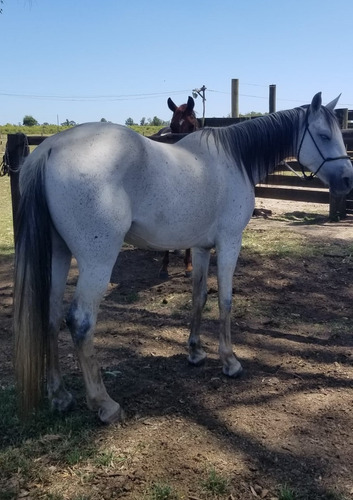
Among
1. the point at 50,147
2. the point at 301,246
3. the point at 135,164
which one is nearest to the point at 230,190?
the point at 135,164

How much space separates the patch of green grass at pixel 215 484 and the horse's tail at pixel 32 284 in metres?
1.08

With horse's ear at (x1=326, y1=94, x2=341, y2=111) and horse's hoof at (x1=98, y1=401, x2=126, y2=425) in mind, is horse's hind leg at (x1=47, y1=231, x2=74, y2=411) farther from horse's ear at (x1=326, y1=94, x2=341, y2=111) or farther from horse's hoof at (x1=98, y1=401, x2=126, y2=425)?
horse's ear at (x1=326, y1=94, x2=341, y2=111)

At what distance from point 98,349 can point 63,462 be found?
5.34 feet

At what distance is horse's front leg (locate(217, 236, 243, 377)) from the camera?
363cm

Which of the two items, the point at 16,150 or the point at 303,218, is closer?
the point at 16,150

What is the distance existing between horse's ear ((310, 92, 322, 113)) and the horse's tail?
6.72 ft

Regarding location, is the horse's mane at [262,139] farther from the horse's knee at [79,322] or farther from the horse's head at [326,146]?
the horse's knee at [79,322]

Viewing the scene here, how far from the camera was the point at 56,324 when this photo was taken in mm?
3146

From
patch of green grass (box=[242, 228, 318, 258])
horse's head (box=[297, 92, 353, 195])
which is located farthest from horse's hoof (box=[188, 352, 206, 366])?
patch of green grass (box=[242, 228, 318, 258])

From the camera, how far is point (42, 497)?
2344 millimetres

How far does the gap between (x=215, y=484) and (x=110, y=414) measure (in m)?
0.83

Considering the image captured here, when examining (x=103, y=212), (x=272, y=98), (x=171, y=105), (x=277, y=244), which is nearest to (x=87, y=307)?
(x=103, y=212)

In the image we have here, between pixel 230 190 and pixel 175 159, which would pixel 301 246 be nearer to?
pixel 230 190

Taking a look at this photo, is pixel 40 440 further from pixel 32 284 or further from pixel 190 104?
pixel 190 104
